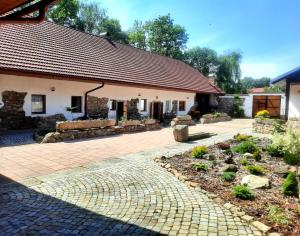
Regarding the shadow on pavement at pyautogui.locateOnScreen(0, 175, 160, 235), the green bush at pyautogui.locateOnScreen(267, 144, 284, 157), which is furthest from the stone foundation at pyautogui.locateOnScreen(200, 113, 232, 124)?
the shadow on pavement at pyautogui.locateOnScreen(0, 175, 160, 235)

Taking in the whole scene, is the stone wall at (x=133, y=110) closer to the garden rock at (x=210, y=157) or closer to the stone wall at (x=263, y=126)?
the stone wall at (x=263, y=126)

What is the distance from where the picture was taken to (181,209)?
4.75m

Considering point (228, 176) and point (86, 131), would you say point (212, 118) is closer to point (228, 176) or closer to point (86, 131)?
point (86, 131)

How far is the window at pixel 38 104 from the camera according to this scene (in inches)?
528

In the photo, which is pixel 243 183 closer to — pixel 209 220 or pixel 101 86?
pixel 209 220

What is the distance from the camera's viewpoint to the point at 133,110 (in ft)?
61.1

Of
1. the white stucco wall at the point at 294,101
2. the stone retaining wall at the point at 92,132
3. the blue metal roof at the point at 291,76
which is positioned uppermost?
the blue metal roof at the point at 291,76

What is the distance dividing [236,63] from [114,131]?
41790 mm

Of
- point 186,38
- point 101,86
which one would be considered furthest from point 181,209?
point 186,38

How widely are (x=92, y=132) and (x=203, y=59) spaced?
39724 mm

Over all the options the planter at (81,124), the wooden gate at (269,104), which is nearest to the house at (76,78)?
the planter at (81,124)

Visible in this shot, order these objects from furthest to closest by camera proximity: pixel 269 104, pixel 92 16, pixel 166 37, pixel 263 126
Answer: pixel 166 37 < pixel 92 16 < pixel 269 104 < pixel 263 126

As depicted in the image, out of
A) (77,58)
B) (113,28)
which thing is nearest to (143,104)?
(77,58)

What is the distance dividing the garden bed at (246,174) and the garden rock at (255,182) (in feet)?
0.18
